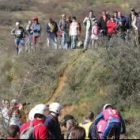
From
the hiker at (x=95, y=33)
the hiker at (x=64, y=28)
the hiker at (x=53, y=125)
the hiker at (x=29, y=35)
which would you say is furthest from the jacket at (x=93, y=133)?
the hiker at (x=29, y=35)

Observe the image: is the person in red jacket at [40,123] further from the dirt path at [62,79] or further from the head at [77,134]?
the dirt path at [62,79]

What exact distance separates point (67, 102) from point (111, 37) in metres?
3.03

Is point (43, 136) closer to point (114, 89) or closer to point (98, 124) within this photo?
point (98, 124)

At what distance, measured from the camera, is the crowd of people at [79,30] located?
21.1 metres

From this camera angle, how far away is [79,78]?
23141 mm

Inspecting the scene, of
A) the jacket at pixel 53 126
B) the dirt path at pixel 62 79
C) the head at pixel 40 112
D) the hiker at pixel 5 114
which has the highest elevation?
the head at pixel 40 112

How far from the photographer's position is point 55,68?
2495 cm

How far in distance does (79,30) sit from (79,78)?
197cm

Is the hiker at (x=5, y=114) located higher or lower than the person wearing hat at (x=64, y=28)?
lower

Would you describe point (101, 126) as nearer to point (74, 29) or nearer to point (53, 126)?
point (53, 126)

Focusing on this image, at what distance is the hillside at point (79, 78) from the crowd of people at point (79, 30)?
0.49 m

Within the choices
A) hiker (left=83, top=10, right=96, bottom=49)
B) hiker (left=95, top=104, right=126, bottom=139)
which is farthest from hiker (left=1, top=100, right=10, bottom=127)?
hiker (left=83, top=10, right=96, bottom=49)

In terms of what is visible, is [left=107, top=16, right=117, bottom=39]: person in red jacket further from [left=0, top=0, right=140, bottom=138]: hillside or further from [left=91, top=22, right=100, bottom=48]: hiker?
[left=0, top=0, right=140, bottom=138]: hillside

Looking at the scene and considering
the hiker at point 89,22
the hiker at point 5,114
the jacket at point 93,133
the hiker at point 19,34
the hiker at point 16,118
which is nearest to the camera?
the jacket at point 93,133
